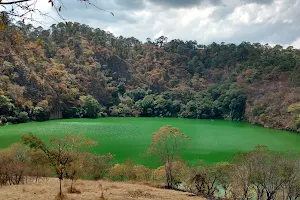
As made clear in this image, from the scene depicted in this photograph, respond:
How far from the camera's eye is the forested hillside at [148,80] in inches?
2714

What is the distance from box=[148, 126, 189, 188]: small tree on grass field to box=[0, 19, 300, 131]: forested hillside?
130ft

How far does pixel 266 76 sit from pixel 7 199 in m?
76.1

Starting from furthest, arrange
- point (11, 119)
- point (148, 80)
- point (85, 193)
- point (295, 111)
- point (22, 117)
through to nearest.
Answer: point (148, 80) → point (295, 111) → point (22, 117) → point (11, 119) → point (85, 193)

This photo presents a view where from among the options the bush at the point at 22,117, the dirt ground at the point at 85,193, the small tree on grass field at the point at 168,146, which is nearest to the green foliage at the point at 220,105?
the bush at the point at 22,117

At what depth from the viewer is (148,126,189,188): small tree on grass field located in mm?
25219

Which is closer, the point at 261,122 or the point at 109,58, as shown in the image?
the point at 261,122

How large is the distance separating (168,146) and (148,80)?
74.9 meters

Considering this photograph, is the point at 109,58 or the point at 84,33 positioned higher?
the point at 84,33

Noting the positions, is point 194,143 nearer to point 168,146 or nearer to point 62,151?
point 168,146

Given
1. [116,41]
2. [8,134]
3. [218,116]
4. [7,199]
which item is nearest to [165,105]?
[218,116]

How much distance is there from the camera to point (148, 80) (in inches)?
3957

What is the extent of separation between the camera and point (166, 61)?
106 m

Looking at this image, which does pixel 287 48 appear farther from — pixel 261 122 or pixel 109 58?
pixel 109 58

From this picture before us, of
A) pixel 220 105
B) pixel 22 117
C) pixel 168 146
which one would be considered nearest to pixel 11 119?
pixel 22 117
